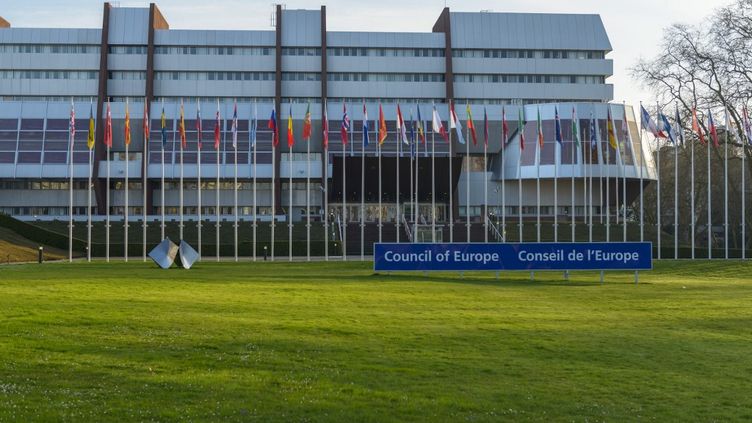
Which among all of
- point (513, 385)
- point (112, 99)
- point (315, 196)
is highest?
point (112, 99)

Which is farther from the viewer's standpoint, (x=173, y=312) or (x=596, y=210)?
(x=596, y=210)

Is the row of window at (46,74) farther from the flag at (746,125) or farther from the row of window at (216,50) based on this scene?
the flag at (746,125)

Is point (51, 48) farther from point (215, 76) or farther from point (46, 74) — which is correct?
point (215, 76)

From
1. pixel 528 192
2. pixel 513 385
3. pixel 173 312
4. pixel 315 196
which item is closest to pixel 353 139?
pixel 315 196

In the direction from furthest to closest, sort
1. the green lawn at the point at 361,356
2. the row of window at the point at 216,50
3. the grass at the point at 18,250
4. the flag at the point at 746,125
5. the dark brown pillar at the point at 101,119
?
the row of window at the point at 216,50 → the dark brown pillar at the point at 101,119 → the flag at the point at 746,125 → the grass at the point at 18,250 → the green lawn at the point at 361,356

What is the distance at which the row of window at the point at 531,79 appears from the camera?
320 ft

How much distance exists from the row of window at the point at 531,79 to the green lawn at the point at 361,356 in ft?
233

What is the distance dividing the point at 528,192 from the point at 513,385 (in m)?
75.3

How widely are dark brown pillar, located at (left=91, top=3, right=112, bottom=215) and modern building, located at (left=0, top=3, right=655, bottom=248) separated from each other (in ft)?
0.66

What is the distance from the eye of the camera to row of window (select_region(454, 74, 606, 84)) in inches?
3839

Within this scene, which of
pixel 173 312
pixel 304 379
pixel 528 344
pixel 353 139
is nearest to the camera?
pixel 304 379

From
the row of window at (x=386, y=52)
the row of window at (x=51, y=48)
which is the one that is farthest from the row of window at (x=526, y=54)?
the row of window at (x=51, y=48)

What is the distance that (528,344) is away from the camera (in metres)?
17.2

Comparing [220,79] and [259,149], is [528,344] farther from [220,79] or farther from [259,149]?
[220,79]
